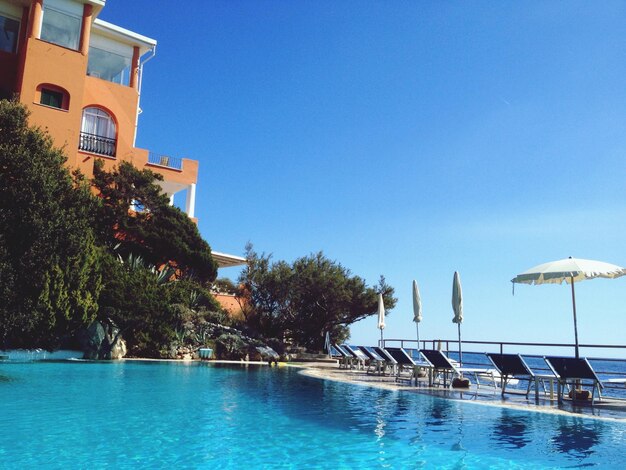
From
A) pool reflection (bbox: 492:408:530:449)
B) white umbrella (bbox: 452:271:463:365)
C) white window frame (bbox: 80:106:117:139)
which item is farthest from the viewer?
white window frame (bbox: 80:106:117:139)

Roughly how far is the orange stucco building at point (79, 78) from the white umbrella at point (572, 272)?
18379 millimetres

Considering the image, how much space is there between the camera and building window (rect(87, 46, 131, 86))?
26078 mm

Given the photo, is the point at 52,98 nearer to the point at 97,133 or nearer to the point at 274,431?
the point at 97,133

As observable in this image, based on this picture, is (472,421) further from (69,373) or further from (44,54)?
(44,54)

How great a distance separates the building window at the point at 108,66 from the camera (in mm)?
26078

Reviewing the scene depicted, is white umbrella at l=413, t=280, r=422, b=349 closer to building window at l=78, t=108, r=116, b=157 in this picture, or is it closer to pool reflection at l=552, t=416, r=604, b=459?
pool reflection at l=552, t=416, r=604, b=459

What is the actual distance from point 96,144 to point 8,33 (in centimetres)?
602

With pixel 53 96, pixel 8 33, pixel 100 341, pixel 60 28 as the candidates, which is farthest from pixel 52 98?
pixel 100 341

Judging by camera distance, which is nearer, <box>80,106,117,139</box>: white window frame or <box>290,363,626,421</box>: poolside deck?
<box>290,363,626,421</box>: poolside deck

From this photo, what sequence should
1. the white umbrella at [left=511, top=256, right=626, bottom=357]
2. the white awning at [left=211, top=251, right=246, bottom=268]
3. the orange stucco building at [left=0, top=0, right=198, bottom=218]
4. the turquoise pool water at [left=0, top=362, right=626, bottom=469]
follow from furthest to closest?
the white awning at [left=211, top=251, right=246, bottom=268] < the orange stucco building at [left=0, top=0, right=198, bottom=218] < the white umbrella at [left=511, top=256, right=626, bottom=357] < the turquoise pool water at [left=0, top=362, right=626, bottom=469]

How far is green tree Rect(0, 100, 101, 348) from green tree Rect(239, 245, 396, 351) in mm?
14293

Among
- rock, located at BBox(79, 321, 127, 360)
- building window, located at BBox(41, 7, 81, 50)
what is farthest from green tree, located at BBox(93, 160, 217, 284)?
building window, located at BBox(41, 7, 81, 50)

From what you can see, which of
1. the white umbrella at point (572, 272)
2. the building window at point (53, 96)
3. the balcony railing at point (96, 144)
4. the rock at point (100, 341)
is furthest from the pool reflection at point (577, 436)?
the balcony railing at point (96, 144)

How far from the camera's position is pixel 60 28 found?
22969 millimetres
